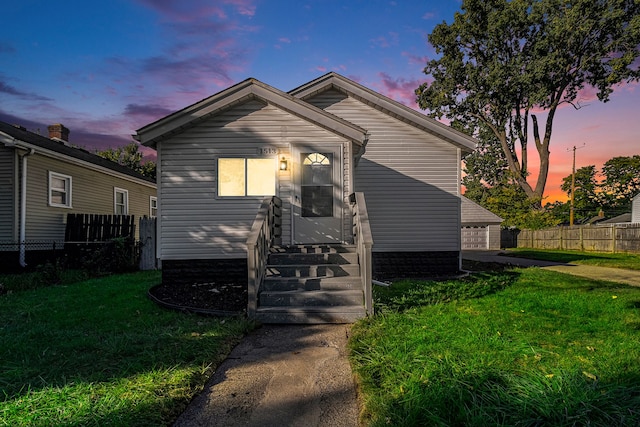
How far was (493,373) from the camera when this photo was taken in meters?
2.95

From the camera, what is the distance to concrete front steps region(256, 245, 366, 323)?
534 cm

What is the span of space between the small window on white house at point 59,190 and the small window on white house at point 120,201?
3072mm

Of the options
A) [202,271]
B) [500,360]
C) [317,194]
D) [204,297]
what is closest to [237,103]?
[317,194]

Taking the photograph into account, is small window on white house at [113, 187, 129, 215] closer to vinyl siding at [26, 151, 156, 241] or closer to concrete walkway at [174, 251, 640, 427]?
vinyl siding at [26, 151, 156, 241]

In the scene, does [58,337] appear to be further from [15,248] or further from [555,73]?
[555,73]

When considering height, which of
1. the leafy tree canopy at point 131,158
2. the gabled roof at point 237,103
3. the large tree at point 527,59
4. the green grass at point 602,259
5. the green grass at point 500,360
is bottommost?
the green grass at point 602,259

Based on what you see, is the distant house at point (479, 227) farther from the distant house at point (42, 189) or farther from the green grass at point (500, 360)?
the distant house at point (42, 189)

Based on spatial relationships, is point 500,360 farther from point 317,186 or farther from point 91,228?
point 91,228

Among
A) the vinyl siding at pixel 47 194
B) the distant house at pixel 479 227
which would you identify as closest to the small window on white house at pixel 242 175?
the vinyl siding at pixel 47 194

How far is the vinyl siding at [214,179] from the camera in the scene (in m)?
8.23

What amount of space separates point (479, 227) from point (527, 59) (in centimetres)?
1308

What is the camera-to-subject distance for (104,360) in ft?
11.7

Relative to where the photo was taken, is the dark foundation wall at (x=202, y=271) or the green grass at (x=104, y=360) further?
the dark foundation wall at (x=202, y=271)

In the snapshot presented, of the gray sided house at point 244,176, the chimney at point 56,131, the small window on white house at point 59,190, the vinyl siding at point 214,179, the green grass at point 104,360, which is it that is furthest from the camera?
the chimney at point 56,131
